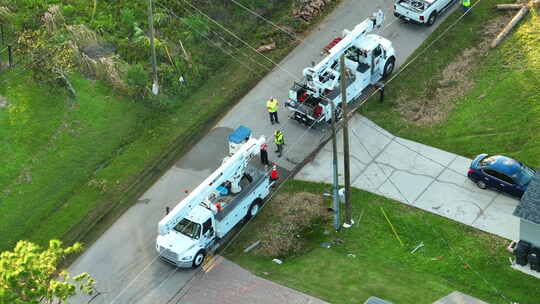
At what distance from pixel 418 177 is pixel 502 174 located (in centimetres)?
401

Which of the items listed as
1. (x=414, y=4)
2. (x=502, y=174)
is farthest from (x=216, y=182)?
(x=414, y=4)

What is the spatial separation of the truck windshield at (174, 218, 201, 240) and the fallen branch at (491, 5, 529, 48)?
2083 cm

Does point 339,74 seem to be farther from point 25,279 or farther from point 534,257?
point 25,279

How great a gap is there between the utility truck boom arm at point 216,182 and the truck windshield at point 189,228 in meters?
1.03

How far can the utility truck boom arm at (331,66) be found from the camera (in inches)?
1657

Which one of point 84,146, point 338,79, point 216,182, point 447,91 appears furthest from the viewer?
point 447,91

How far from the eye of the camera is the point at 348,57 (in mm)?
45344

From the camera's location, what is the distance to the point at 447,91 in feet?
149

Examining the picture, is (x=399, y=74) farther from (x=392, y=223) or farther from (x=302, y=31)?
(x=392, y=223)

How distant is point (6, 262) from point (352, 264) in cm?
1448

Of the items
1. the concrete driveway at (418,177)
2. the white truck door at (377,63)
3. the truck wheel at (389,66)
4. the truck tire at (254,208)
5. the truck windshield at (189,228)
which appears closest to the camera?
the truck windshield at (189,228)

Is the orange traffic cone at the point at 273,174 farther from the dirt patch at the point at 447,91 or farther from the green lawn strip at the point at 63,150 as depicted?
the green lawn strip at the point at 63,150

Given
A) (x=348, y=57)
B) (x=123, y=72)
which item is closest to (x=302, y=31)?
(x=348, y=57)

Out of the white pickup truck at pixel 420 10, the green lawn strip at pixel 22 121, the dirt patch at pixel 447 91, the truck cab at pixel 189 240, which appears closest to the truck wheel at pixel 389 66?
the dirt patch at pixel 447 91
